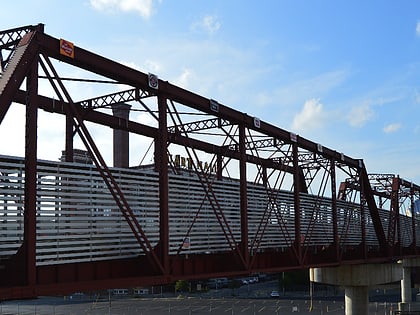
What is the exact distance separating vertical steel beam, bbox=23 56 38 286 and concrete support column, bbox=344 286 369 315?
3776 cm

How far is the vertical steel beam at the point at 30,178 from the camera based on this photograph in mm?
14664

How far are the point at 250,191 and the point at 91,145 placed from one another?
52.8ft

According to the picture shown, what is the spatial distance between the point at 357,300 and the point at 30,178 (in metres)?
38.7

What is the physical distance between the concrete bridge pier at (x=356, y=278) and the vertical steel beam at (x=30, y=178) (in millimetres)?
35092

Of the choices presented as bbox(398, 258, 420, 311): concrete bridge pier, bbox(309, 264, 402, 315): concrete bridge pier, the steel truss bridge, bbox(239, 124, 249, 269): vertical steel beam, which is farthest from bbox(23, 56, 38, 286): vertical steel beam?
bbox(398, 258, 420, 311): concrete bridge pier

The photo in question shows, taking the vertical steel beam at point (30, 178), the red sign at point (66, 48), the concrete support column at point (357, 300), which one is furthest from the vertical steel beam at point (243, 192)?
the concrete support column at point (357, 300)

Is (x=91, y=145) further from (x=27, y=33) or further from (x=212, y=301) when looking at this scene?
(x=212, y=301)

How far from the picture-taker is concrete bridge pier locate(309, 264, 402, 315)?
45.9 meters

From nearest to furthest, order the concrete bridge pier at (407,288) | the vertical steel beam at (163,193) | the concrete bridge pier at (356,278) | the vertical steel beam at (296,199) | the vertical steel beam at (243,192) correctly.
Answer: the vertical steel beam at (163,193)
the vertical steel beam at (243,192)
the vertical steel beam at (296,199)
the concrete bridge pier at (356,278)
the concrete bridge pier at (407,288)

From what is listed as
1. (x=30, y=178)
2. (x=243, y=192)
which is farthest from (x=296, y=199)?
(x=30, y=178)

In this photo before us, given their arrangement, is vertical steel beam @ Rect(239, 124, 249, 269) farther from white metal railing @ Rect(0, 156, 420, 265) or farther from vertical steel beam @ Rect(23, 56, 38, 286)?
vertical steel beam @ Rect(23, 56, 38, 286)

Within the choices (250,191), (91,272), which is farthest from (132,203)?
(250,191)

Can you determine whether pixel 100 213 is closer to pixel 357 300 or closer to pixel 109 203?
pixel 109 203

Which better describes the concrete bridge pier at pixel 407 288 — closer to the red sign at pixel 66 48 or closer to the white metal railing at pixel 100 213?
the white metal railing at pixel 100 213
